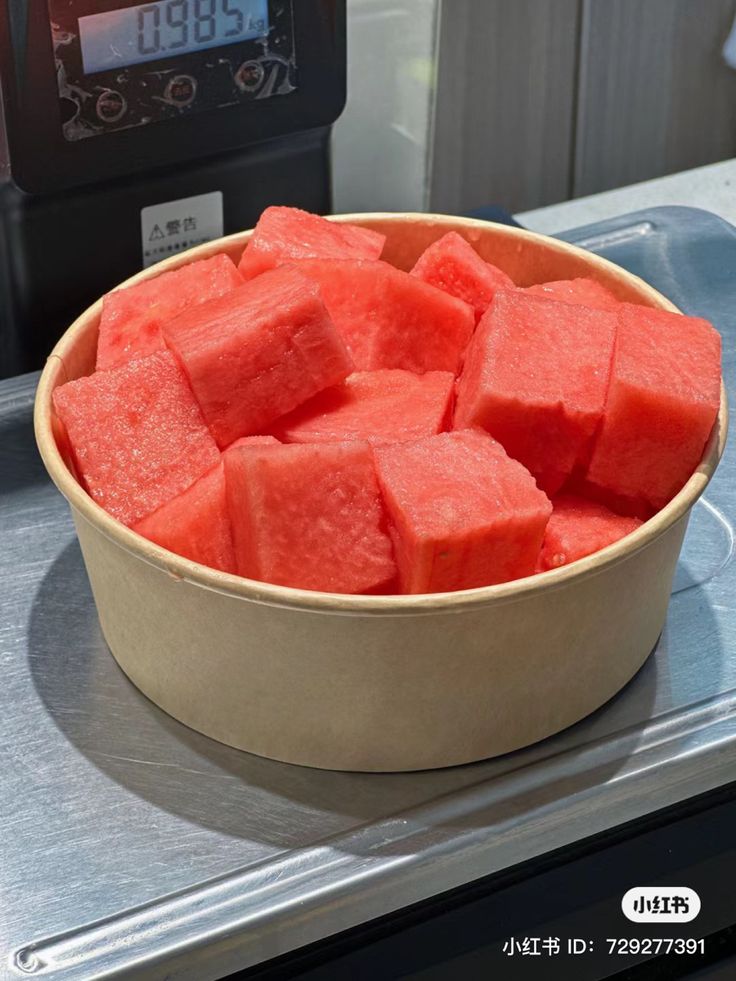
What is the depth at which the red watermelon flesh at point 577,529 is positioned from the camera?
99 cm

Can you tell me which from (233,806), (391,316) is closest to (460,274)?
(391,316)

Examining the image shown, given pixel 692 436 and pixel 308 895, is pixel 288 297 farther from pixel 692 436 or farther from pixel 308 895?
pixel 308 895

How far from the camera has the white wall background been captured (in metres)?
1.69

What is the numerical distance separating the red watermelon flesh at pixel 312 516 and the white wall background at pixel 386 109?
2.88ft

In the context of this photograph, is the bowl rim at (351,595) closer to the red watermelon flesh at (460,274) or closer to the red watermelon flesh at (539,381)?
the red watermelon flesh at (539,381)

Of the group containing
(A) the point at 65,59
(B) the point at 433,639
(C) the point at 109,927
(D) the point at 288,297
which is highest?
(A) the point at 65,59

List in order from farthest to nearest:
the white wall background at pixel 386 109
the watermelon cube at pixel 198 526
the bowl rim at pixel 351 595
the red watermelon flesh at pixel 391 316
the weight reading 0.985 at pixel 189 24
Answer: the white wall background at pixel 386 109
the weight reading 0.985 at pixel 189 24
the red watermelon flesh at pixel 391 316
the watermelon cube at pixel 198 526
the bowl rim at pixel 351 595

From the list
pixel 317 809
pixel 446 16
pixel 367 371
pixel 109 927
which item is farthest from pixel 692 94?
pixel 109 927

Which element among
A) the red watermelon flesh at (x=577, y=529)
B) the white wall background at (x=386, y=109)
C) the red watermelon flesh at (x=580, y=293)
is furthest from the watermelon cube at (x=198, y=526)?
the white wall background at (x=386, y=109)

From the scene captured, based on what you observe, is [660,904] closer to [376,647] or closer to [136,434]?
[376,647]

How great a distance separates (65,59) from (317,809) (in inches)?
28.1

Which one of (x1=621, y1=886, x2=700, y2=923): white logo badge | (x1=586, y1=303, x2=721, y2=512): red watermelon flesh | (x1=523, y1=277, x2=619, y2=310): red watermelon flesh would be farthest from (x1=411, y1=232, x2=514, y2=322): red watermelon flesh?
(x1=621, y1=886, x2=700, y2=923): white logo badge

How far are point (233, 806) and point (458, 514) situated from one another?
0.28 meters

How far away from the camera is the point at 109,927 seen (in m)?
0.91
